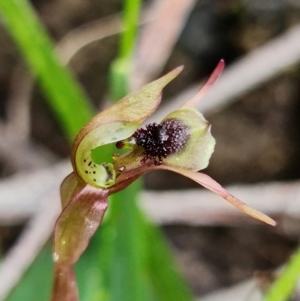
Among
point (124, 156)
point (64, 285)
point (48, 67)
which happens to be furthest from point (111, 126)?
point (48, 67)

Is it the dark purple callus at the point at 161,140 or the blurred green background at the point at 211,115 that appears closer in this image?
the dark purple callus at the point at 161,140

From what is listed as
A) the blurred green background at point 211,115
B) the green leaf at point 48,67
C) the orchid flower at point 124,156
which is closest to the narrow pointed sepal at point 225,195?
the orchid flower at point 124,156

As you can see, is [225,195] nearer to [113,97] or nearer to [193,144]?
[193,144]

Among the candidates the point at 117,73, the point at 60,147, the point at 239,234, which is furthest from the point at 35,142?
the point at 117,73

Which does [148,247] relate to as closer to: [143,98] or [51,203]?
[51,203]

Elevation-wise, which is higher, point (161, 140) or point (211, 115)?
point (161, 140)

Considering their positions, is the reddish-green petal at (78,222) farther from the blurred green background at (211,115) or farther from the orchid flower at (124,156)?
the blurred green background at (211,115)
